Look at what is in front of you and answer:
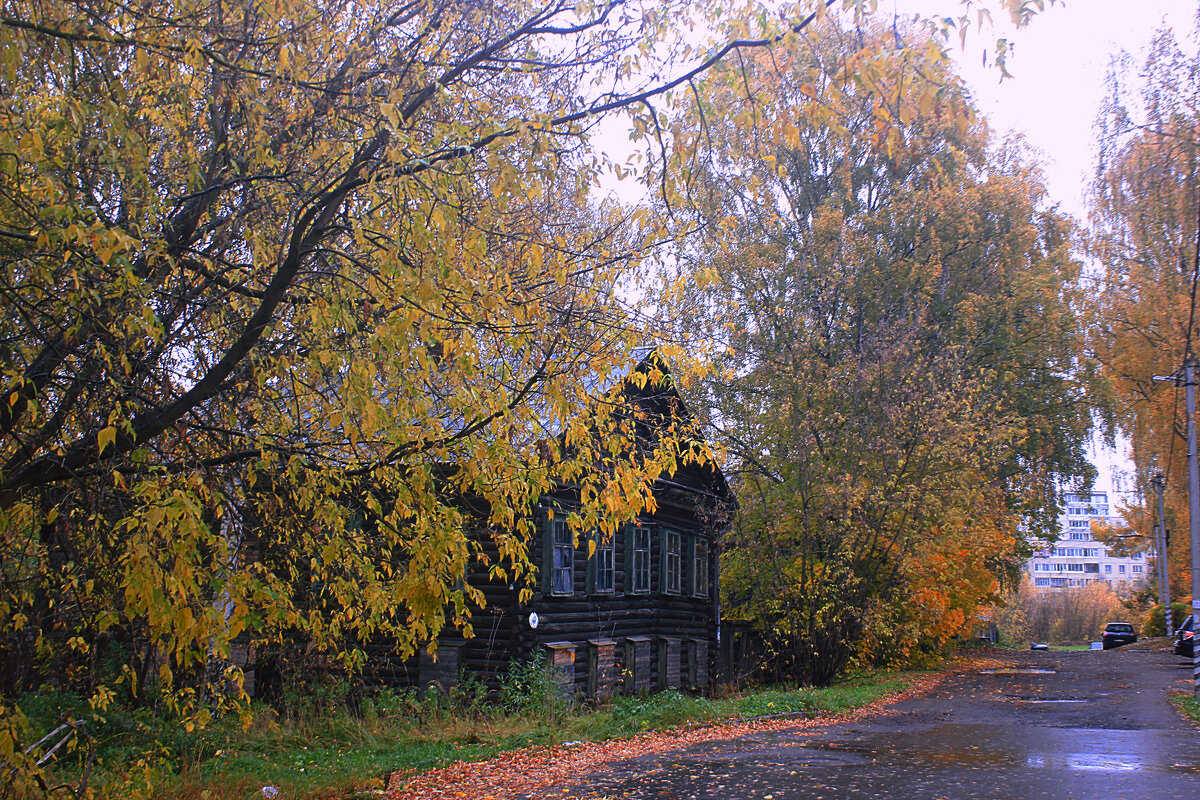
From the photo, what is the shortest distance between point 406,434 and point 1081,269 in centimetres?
2758

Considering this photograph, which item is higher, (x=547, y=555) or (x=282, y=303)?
(x=282, y=303)

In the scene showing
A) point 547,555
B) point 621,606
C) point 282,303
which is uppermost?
point 282,303

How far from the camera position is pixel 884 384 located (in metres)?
20.8

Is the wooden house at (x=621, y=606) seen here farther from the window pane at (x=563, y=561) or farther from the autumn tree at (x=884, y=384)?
the autumn tree at (x=884, y=384)

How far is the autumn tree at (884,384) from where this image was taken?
19828mm

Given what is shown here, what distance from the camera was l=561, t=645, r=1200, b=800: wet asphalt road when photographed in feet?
28.1

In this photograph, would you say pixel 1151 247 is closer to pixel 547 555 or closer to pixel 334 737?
pixel 547 555

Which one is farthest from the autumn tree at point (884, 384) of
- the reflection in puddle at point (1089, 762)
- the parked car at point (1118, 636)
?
the parked car at point (1118, 636)

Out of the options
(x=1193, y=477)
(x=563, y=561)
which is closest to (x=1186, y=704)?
(x=1193, y=477)

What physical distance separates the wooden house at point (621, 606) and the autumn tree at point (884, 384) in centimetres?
120

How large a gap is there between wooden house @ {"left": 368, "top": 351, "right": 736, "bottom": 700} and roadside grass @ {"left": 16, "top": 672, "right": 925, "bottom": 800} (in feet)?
2.72

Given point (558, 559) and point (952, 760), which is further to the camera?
point (558, 559)

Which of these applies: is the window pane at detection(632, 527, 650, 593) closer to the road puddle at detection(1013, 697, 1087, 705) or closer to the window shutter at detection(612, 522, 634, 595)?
the window shutter at detection(612, 522, 634, 595)

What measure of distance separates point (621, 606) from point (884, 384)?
8130mm
